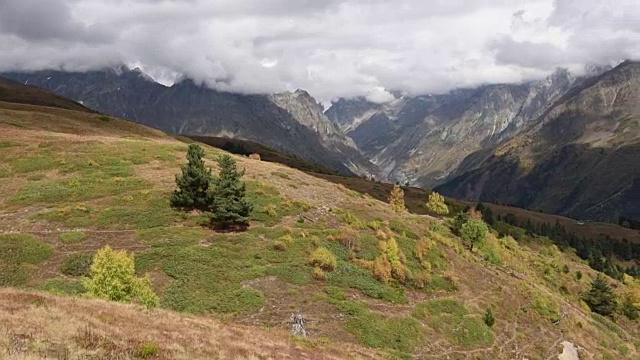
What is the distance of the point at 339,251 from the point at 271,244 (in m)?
6.12

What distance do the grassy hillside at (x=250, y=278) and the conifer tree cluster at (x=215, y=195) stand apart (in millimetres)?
1538

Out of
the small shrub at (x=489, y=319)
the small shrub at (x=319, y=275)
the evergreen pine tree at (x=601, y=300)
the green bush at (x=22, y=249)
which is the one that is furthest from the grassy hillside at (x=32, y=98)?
the small shrub at (x=489, y=319)

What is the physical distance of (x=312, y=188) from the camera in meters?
62.4

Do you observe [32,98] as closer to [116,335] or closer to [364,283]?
[364,283]

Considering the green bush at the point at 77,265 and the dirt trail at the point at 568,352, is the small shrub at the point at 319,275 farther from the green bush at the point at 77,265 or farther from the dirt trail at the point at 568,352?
the dirt trail at the point at 568,352

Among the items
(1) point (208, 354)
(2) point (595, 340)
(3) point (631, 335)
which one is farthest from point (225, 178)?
(3) point (631, 335)

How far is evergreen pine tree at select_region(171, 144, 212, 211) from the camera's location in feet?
149

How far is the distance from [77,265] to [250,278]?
11831 mm

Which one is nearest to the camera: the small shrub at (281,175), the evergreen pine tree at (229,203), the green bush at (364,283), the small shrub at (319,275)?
the small shrub at (319,275)

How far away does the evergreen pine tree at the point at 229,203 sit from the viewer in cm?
4284

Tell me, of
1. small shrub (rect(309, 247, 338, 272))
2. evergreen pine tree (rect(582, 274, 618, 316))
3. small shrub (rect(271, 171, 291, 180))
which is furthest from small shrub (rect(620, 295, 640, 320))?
small shrub (rect(309, 247, 338, 272))

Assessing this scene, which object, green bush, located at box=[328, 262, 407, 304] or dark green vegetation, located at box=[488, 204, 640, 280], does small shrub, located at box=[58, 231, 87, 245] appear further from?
dark green vegetation, located at box=[488, 204, 640, 280]

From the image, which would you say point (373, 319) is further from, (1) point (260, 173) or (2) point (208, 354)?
(1) point (260, 173)

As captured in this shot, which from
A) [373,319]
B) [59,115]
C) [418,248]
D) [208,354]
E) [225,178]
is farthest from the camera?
[59,115]
